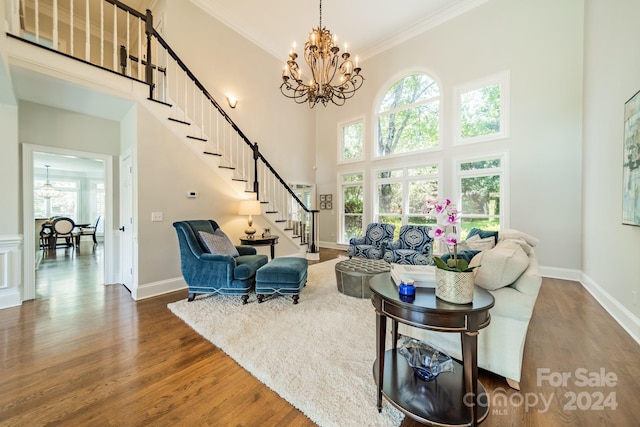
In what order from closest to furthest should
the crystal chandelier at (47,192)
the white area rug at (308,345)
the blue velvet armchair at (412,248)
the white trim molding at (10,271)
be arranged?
1. the white area rug at (308,345)
2. the white trim molding at (10,271)
3. the blue velvet armchair at (412,248)
4. the crystal chandelier at (47,192)

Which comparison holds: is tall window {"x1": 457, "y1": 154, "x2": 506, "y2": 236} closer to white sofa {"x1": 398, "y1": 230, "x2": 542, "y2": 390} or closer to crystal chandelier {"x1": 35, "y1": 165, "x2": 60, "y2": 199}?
white sofa {"x1": 398, "y1": 230, "x2": 542, "y2": 390}

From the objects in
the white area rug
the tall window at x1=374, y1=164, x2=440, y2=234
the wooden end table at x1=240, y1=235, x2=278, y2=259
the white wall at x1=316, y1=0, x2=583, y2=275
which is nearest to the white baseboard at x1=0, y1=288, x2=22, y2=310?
the white area rug

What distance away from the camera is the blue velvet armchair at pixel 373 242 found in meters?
5.08

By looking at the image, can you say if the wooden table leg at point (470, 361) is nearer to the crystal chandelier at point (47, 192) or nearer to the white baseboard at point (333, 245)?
the white baseboard at point (333, 245)

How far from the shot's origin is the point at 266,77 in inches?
250

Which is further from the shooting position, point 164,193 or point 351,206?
point 351,206

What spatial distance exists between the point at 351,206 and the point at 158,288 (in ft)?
16.9

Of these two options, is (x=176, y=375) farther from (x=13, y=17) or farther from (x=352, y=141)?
(x=352, y=141)

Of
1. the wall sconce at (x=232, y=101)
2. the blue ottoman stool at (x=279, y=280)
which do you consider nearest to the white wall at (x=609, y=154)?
the blue ottoman stool at (x=279, y=280)

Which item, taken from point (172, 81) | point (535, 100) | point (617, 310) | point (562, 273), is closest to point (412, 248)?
point (562, 273)

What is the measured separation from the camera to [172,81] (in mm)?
4516

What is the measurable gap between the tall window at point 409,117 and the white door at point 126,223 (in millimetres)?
5471

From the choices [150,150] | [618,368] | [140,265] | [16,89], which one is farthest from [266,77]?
[618,368]

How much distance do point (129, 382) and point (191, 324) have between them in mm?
842
